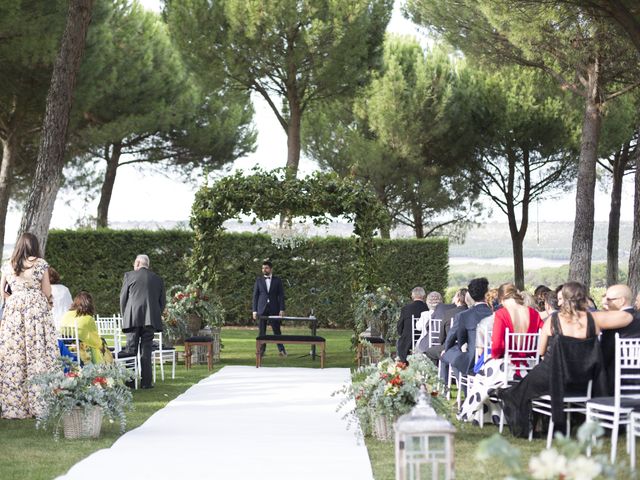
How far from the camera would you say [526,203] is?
1125 inches

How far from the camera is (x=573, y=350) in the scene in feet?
22.4

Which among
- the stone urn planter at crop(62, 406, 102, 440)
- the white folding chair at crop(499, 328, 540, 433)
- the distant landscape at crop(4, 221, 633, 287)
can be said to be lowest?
the stone urn planter at crop(62, 406, 102, 440)

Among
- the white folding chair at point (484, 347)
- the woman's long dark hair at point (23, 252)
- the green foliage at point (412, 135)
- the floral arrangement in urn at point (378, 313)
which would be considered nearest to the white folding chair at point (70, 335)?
the woman's long dark hair at point (23, 252)

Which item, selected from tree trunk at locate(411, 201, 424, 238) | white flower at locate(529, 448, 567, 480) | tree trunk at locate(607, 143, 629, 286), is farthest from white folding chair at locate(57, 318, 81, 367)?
tree trunk at locate(607, 143, 629, 286)

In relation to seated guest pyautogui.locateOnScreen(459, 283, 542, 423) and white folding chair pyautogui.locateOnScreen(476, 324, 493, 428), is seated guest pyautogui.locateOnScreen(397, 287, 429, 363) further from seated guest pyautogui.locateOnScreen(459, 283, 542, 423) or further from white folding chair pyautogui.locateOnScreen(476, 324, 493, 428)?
seated guest pyautogui.locateOnScreen(459, 283, 542, 423)

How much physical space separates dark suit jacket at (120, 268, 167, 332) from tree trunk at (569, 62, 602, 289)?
8.29 metres

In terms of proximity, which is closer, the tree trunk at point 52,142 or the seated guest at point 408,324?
the seated guest at point 408,324

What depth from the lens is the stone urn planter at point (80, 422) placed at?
7301 millimetres

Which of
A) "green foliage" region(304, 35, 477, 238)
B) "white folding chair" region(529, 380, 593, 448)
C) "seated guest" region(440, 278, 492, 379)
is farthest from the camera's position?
"green foliage" region(304, 35, 477, 238)

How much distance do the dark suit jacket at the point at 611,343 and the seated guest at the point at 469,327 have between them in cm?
187

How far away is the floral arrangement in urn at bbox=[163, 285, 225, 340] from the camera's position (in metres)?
13.8

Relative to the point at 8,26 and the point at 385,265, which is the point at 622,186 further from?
the point at 8,26

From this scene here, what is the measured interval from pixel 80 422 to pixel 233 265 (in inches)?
529

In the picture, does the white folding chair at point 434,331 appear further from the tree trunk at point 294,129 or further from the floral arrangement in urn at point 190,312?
the tree trunk at point 294,129
